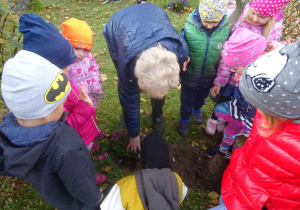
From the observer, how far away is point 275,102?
119 centimetres

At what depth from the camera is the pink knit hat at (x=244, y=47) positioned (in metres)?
2.00

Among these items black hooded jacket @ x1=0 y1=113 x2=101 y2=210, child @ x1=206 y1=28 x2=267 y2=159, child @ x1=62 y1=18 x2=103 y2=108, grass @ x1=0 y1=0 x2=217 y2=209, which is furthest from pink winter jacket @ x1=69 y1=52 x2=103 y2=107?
child @ x1=206 y1=28 x2=267 y2=159

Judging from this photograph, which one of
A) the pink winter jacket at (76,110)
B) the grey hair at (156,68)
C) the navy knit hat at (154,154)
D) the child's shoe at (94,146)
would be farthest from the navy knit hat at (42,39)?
the child's shoe at (94,146)

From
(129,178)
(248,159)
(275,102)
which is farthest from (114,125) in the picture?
(275,102)

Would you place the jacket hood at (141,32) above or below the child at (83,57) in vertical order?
above

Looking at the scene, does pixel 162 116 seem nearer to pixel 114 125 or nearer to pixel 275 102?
pixel 114 125

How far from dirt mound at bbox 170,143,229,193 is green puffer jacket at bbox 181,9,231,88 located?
1.13 m

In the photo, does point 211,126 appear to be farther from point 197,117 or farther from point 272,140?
point 272,140

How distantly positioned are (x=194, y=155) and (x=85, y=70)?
6.03ft

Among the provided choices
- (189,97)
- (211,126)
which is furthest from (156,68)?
(211,126)

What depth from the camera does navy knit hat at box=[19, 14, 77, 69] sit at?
1644mm

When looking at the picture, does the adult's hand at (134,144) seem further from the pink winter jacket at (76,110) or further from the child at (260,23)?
the child at (260,23)

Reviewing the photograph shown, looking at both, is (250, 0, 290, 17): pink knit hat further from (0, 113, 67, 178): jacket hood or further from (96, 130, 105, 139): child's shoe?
(96, 130, 105, 139): child's shoe

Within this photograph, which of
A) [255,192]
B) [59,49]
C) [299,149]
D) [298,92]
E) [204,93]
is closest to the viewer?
[298,92]
